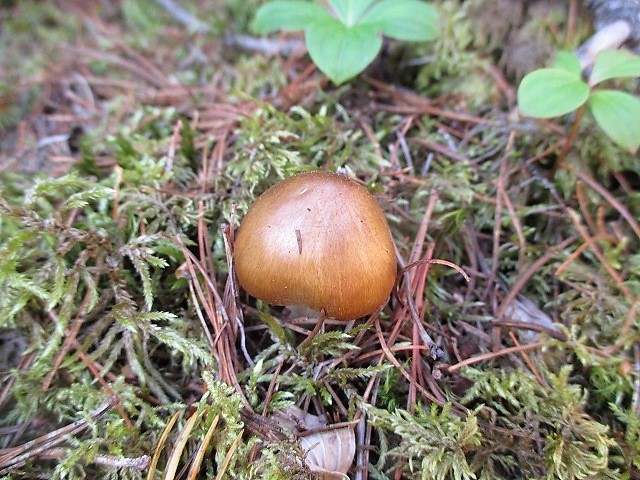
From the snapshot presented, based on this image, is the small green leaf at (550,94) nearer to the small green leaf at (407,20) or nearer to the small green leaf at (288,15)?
the small green leaf at (407,20)

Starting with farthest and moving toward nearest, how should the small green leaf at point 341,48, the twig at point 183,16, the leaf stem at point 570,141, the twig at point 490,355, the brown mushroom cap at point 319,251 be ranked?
the twig at point 183,16 → the small green leaf at point 341,48 → the leaf stem at point 570,141 → the twig at point 490,355 → the brown mushroom cap at point 319,251

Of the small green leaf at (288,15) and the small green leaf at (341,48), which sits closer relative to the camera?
the small green leaf at (341,48)

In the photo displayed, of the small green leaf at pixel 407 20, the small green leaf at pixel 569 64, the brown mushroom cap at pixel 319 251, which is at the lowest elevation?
the brown mushroom cap at pixel 319 251

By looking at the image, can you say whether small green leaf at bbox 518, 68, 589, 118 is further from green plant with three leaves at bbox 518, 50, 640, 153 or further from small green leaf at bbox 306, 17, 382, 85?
small green leaf at bbox 306, 17, 382, 85

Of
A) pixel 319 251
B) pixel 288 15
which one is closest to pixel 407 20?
pixel 288 15

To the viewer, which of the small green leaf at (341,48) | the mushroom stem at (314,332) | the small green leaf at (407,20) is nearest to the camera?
the mushroom stem at (314,332)

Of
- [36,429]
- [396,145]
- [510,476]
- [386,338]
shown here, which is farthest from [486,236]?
[36,429]

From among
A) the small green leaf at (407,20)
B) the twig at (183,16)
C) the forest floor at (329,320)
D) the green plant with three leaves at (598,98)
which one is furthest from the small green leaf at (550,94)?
the twig at (183,16)

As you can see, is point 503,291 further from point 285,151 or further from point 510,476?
point 285,151
